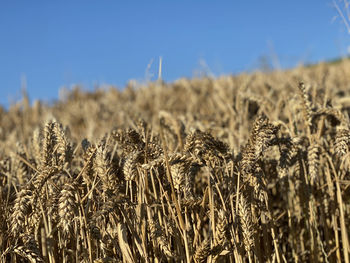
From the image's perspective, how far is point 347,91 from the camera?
371 centimetres

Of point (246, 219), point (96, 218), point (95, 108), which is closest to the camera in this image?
point (96, 218)

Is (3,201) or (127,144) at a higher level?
(127,144)

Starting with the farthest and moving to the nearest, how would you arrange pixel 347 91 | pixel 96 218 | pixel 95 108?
pixel 95 108 < pixel 347 91 < pixel 96 218

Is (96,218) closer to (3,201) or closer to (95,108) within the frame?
(3,201)

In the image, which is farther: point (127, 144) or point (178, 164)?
point (127, 144)

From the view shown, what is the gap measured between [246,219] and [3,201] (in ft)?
Result: 2.68

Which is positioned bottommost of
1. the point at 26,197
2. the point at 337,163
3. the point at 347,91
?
the point at 26,197

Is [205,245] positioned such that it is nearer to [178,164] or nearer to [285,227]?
[178,164]

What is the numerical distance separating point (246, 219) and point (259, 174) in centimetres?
16

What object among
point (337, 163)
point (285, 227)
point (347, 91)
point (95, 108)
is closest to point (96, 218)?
point (285, 227)

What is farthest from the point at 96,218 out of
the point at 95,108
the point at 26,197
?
the point at 95,108

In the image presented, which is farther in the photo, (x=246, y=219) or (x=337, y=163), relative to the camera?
(x=337, y=163)

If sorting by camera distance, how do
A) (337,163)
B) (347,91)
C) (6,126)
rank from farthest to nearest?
(6,126) < (347,91) < (337,163)

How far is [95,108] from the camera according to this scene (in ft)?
16.4
